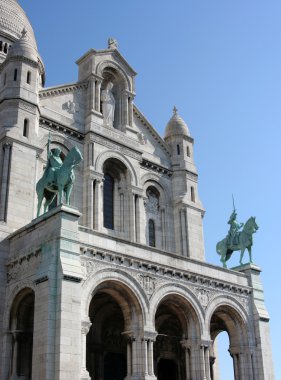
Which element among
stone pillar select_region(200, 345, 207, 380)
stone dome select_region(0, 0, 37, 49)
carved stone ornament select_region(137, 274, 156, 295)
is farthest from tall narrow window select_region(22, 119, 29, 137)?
stone dome select_region(0, 0, 37, 49)

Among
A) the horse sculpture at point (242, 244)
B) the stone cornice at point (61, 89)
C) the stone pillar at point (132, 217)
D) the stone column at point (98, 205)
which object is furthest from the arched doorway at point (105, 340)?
the stone cornice at point (61, 89)

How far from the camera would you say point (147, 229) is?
37.7 metres

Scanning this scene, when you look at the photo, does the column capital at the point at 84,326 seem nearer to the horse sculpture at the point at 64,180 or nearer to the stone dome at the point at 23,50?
the horse sculpture at the point at 64,180

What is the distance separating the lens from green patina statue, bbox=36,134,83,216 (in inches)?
1070

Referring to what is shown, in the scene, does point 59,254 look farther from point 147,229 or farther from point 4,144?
point 147,229

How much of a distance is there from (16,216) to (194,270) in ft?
31.9

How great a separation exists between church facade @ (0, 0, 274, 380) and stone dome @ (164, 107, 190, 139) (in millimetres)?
114

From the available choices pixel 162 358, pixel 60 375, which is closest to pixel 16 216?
pixel 60 375

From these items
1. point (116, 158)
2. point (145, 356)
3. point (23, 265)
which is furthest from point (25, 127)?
point (145, 356)

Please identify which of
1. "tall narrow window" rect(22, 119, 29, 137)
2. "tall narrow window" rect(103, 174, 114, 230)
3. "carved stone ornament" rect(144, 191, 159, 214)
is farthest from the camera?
"carved stone ornament" rect(144, 191, 159, 214)

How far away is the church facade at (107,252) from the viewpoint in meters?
25.0

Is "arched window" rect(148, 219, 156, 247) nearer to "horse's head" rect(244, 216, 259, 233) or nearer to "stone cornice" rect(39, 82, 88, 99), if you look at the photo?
"horse's head" rect(244, 216, 259, 233)

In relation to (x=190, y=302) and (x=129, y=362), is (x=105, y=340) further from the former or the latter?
(x=190, y=302)

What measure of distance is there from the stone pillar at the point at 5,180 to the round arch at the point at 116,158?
20.6 feet
